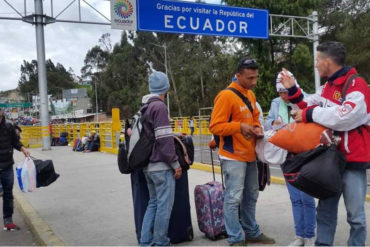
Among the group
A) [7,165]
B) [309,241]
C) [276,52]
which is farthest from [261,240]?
[276,52]

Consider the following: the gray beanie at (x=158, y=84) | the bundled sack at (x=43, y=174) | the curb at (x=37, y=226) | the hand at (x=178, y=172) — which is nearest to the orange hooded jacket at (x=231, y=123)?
the hand at (x=178, y=172)

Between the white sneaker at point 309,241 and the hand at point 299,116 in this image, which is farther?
the white sneaker at point 309,241

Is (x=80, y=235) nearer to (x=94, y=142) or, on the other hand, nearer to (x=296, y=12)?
(x=94, y=142)

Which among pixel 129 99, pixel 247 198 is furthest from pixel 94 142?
pixel 129 99

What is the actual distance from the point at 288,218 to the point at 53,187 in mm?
5262

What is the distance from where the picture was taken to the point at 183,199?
4180mm

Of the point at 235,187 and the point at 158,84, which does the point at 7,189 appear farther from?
the point at 235,187

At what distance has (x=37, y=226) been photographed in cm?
526

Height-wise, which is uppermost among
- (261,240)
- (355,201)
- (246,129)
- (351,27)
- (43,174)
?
(351,27)

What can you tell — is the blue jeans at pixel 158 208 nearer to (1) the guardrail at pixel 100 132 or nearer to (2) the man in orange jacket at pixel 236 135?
(2) the man in orange jacket at pixel 236 135

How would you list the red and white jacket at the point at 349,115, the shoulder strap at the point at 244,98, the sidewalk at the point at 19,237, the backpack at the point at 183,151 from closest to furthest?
the red and white jacket at the point at 349,115
the shoulder strap at the point at 244,98
the backpack at the point at 183,151
the sidewalk at the point at 19,237

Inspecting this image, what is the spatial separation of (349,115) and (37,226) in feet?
14.0

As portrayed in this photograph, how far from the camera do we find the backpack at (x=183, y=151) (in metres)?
3.94

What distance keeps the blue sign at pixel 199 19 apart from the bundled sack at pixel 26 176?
8.33 m
